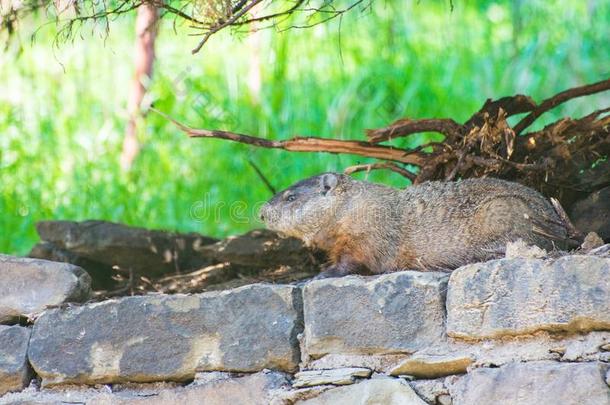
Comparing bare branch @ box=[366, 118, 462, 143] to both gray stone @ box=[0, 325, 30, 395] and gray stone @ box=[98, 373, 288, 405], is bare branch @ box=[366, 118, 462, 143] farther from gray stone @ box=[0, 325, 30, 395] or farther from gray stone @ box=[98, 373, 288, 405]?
gray stone @ box=[0, 325, 30, 395]

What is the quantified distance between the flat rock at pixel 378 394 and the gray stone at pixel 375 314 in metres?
0.11

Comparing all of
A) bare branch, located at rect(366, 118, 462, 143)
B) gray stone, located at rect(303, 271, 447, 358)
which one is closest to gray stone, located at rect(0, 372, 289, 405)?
gray stone, located at rect(303, 271, 447, 358)

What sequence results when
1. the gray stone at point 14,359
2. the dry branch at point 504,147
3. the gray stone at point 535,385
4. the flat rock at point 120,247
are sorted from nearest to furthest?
1. the gray stone at point 535,385
2. the gray stone at point 14,359
3. the dry branch at point 504,147
4. the flat rock at point 120,247

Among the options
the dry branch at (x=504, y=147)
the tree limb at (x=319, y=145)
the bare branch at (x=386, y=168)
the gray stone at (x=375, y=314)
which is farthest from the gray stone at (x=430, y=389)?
the bare branch at (x=386, y=168)

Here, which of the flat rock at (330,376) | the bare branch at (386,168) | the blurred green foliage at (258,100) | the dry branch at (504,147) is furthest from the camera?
the blurred green foliage at (258,100)

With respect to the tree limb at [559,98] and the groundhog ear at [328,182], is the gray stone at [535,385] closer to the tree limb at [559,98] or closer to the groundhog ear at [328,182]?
the groundhog ear at [328,182]

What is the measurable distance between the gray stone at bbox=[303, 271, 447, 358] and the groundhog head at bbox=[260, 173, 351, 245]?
3.98 ft

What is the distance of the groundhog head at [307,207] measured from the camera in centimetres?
446

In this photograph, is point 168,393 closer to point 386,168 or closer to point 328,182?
point 328,182

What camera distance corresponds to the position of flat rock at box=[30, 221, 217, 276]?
4.99 m

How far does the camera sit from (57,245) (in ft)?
16.8

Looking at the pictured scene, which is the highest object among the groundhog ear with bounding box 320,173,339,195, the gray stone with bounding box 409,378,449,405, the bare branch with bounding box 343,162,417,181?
the bare branch with bounding box 343,162,417,181

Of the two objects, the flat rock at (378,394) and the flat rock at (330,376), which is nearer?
the flat rock at (378,394)

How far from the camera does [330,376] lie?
314 cm
